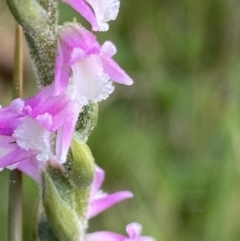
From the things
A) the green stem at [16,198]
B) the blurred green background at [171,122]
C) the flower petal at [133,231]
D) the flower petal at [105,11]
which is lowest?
the flower petal at [133,231]

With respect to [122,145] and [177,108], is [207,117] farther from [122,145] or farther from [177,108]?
[122,145]

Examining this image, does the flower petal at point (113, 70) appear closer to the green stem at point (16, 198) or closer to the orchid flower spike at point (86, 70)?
the orchid flower spike at point (86, 70)

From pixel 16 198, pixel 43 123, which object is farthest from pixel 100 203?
pixel 43 123

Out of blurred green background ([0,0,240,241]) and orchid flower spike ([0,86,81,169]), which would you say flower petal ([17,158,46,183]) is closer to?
orchid flower spike ([0,86,81,169])

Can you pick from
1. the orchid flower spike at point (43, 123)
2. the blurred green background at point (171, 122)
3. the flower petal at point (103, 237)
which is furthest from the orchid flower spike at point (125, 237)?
the blurred green background at point (171, 122)

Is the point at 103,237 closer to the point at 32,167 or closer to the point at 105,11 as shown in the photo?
the point at 32,167

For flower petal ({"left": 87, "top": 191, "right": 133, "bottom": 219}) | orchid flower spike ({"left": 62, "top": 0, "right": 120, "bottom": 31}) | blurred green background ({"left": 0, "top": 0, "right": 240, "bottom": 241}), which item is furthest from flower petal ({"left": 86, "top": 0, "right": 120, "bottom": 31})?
blurred green background ({"left": 0, "top": 0, "right": 240, "bottom": 241})
